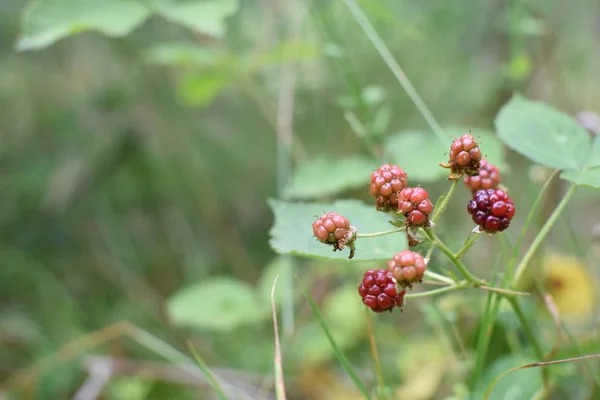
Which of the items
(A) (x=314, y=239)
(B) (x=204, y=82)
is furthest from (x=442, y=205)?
(B) (x=204, y=82)

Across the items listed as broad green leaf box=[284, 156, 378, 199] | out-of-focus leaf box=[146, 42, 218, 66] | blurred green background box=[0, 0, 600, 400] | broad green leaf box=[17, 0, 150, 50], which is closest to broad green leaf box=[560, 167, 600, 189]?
broad green leaf box=[284, 156, 378, 199]

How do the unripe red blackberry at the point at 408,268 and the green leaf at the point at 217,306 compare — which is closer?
the unripe red blackberry at the point at 408,268

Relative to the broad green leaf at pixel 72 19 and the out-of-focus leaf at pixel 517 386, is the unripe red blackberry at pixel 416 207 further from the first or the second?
the broad green leaf at pixel 72 19

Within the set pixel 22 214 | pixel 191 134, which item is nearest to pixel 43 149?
pixel 22 214

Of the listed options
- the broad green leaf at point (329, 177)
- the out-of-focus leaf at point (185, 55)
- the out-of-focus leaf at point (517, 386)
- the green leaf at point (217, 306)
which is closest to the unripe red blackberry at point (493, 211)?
the out-of-focus leaf at point (517, 386)

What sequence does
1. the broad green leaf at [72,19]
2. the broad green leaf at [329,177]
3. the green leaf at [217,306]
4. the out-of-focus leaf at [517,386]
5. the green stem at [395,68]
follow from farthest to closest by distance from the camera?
the green leaf at [217,306] < the broad green leaf at [329,177] < the broad green leaf at [72,19] < the green stem at [395,68] < the out-of-focus leaf at [517,386]

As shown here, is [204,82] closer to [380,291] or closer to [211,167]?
[211,167]

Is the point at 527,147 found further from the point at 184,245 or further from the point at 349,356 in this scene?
the point at 184,245
